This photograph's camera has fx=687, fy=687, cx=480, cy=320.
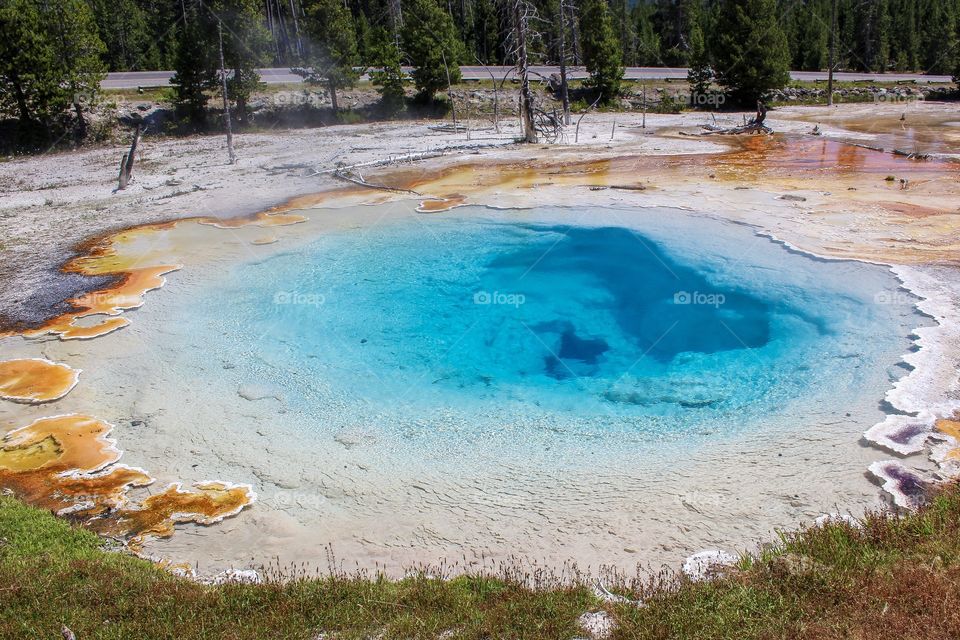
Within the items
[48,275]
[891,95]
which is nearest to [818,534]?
[48,275]

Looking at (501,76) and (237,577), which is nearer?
(237,577)

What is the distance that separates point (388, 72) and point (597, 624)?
102 ft

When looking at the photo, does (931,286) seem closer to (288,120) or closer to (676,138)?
(676,138)

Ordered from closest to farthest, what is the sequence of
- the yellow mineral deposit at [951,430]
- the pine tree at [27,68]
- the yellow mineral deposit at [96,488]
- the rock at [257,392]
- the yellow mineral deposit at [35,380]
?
the yellow mineral deposit at [96,488], the yellow mineral deposit at [951,430], the yellow mineral deposit at [35,380], the rock at [257,392], the pine tree at [27,68]

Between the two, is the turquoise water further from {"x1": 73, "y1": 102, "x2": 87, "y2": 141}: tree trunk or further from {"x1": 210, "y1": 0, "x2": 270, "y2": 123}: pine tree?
{"x1": 210, "y1": 0, "x2": 270, "y2": 123}: pine tree

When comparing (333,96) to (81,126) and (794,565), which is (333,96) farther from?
(794,565)

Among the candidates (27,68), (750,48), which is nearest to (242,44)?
(27,68)

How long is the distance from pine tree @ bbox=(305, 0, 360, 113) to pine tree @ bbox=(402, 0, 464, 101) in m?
2.65

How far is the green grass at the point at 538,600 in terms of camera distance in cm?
391

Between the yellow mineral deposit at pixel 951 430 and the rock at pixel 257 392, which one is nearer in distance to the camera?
the yellow mineral deposit at pixel 951 430

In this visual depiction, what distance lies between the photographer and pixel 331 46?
29.8 metres

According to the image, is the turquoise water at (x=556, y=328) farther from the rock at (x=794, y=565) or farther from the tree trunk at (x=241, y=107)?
the tree trunk at (x=241, y=107)

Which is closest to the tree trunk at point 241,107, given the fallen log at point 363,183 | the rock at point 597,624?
the fallen log at point 363,183

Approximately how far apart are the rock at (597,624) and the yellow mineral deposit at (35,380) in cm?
700
